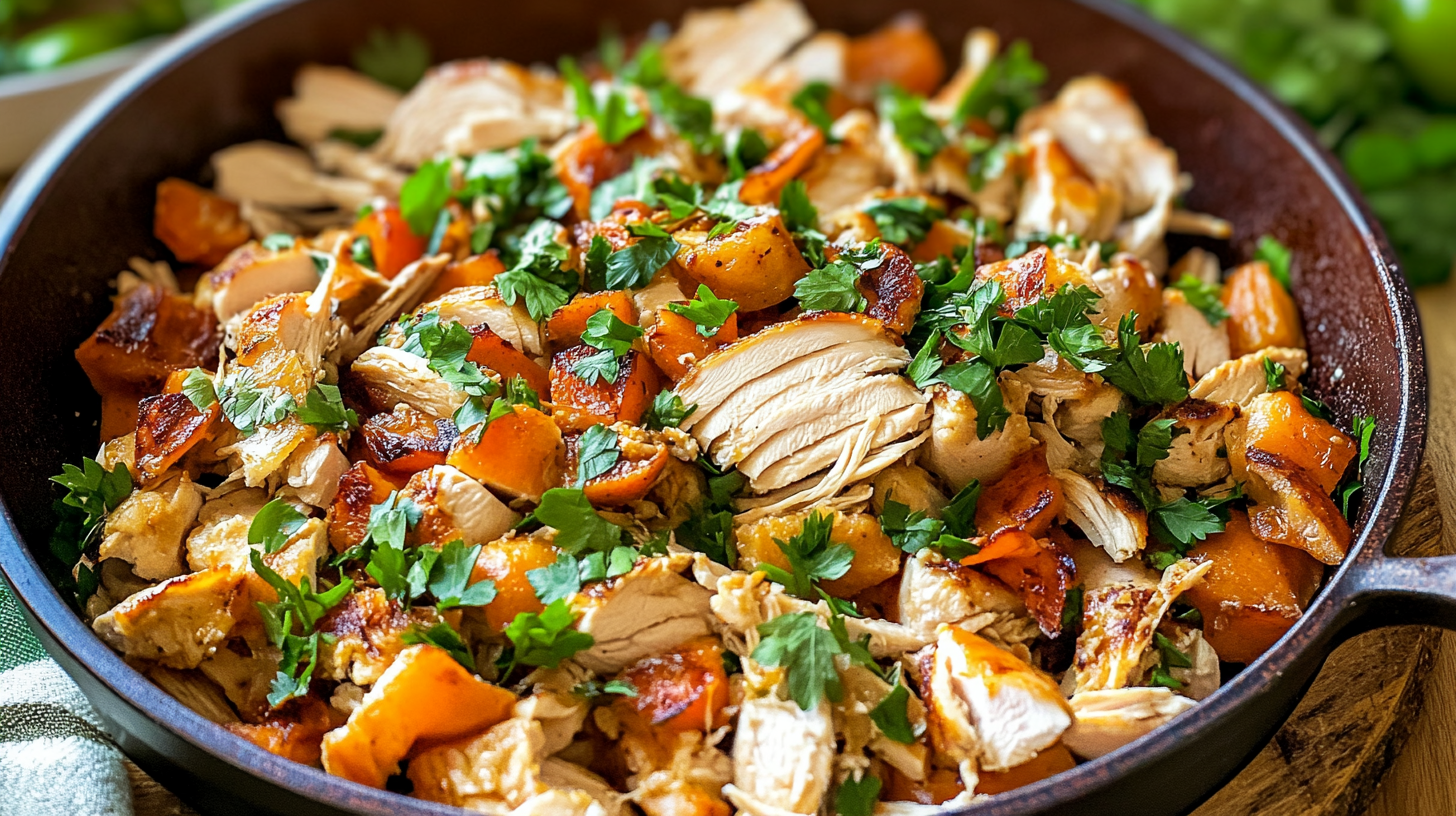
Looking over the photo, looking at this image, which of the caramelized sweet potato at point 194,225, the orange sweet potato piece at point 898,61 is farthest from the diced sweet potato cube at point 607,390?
the orange sweet potato piece at point 898,61

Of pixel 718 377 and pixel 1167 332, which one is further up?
pixel 718 377

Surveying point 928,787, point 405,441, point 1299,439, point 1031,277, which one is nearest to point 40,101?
point 405,441

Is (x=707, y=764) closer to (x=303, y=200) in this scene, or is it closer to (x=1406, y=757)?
(x=1406, y=757)

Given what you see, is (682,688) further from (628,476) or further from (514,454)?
(514,454)

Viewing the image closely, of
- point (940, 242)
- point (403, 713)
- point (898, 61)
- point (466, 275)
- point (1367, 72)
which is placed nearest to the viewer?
point (403, 713)

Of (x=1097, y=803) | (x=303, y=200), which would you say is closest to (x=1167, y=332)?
(x=1097, y=803)
